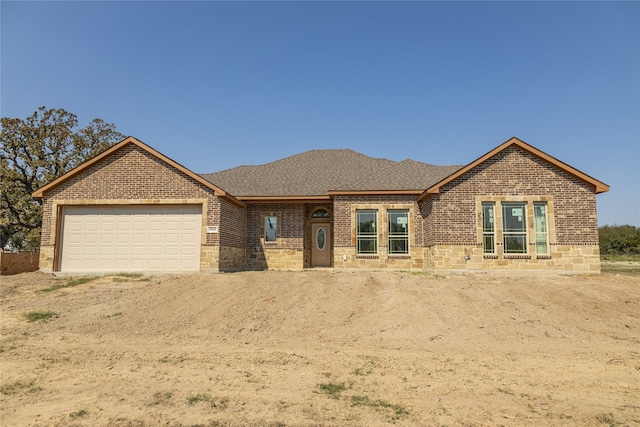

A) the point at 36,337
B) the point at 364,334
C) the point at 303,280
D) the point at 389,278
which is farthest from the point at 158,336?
the point at 389,278

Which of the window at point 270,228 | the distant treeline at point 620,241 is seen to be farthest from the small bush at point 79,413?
the distant treeline at point 620,241

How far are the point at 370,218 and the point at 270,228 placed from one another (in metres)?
5.02

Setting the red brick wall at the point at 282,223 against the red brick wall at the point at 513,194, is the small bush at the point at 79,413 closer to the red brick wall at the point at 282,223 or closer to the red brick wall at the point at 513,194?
the red brick wall at the point at 513,194

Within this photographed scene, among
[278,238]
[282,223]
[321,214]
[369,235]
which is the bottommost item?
[278,238]

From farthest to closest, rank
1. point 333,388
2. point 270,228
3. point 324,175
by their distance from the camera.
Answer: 1. point 324,175
2. point 270,228
3. point 333,388

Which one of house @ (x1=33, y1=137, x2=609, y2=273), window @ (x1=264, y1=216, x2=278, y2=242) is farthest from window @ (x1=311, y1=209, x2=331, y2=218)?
house @ (x1=33, y1=137, x2=609, y2=273)

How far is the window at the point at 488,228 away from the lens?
1537 cm

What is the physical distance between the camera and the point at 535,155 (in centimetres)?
1561

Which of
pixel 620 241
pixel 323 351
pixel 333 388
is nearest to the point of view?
pixel 333 388

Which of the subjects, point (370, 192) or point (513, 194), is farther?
point (370, 192)

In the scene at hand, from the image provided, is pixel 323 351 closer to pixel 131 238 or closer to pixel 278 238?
pixel 131 238

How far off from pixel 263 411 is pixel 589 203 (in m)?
15.1

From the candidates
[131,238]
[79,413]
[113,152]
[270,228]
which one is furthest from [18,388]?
[270,228]

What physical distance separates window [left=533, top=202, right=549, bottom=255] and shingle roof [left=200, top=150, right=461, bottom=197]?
13.8 ft
